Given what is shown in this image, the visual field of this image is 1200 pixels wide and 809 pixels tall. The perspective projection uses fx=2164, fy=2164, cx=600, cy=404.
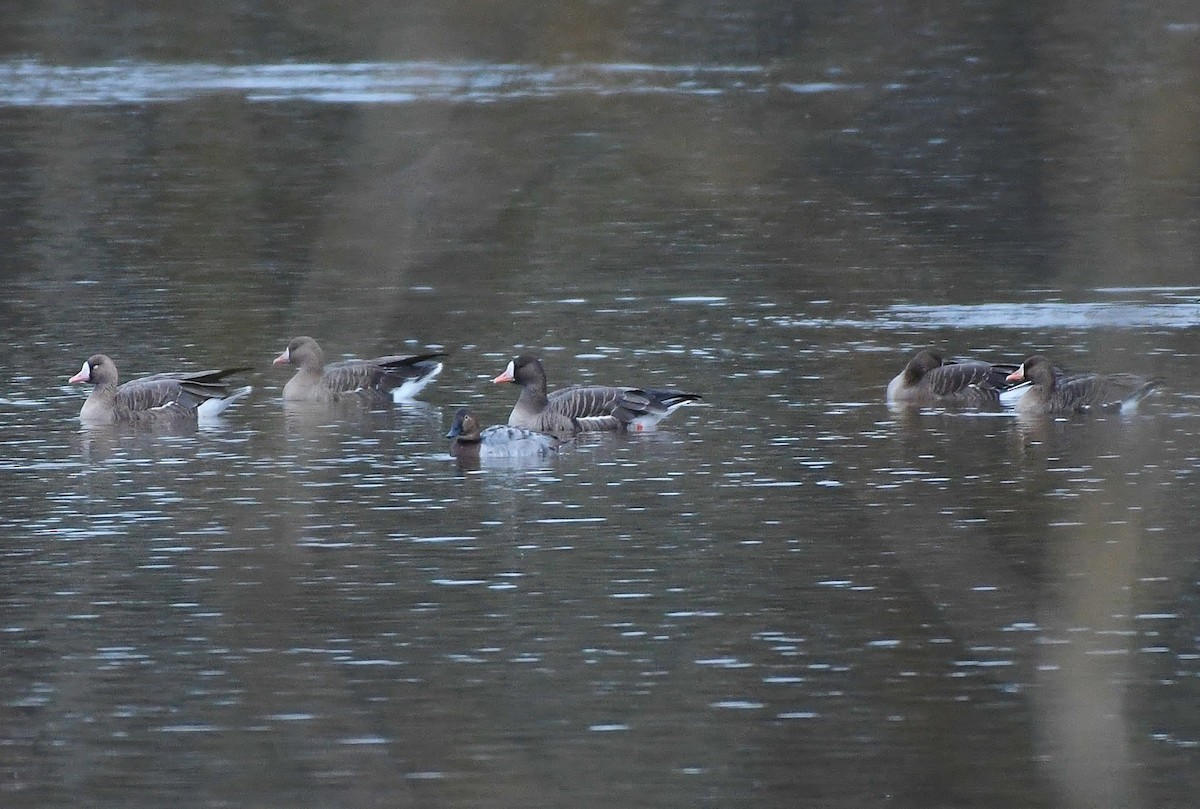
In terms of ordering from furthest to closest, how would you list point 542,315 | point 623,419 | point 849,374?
point 542,315, point 849,374, point 623,419

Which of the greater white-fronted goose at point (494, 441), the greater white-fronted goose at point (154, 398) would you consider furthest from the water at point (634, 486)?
the greater white-fronted goose at point (154, 398)

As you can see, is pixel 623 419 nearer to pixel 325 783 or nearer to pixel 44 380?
pixel 44 380

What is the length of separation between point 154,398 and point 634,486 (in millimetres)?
4553

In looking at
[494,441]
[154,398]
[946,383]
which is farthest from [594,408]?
[154,398]

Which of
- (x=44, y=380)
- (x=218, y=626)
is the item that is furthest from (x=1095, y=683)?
(x=44, y=380)

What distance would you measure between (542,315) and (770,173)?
15782 mm

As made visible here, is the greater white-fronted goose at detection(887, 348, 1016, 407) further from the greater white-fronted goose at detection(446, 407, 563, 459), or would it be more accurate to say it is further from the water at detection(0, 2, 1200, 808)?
the greater white-fronted goose at detection(446, 407, 563, 459)

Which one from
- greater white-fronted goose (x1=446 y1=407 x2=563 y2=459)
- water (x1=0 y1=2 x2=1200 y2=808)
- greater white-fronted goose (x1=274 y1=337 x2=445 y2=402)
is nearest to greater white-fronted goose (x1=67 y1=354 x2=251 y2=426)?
water (x1=0 y1=2 x2=1200 y2=808)

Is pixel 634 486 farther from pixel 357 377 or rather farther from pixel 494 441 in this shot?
pixel 357 377

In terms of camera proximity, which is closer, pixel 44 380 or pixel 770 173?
pixel 770 173

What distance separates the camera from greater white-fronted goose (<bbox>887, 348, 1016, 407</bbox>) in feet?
49.5

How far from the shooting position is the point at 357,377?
640 inches

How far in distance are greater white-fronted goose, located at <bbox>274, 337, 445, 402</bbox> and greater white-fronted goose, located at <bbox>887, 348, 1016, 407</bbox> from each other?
11.6 feet

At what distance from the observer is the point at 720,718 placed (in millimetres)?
7777
